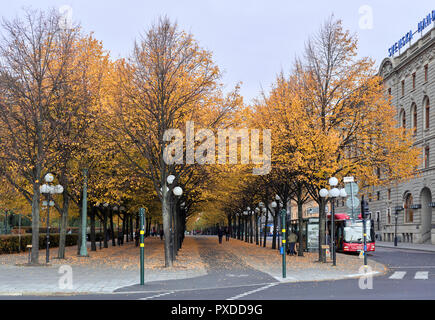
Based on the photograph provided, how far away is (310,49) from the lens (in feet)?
97.0

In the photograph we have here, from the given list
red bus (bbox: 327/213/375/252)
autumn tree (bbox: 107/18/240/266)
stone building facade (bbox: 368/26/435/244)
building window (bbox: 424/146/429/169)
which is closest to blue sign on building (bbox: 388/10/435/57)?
stone building facade (bbox: 368/26/435/244)

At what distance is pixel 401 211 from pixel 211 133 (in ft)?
152

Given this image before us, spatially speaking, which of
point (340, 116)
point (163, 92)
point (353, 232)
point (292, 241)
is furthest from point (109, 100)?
point (353, 232)

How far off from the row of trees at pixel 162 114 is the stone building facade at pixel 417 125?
26.9 metres

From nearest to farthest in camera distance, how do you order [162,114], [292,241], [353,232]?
[162,114]
[292,241]
[353,232]

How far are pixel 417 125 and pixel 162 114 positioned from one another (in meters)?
43.9

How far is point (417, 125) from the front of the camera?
6131 centimetres

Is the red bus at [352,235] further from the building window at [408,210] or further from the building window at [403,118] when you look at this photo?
the building window at [403,118]

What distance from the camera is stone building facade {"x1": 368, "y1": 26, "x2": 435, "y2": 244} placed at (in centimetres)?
5747

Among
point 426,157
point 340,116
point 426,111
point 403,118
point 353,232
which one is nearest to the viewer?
point 340,116

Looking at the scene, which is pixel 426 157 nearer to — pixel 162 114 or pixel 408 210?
pixel 408 210

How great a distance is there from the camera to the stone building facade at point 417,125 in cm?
5747

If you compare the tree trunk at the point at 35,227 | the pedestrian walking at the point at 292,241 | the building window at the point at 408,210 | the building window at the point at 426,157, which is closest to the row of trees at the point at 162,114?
the tree trunk at the point at 35,227

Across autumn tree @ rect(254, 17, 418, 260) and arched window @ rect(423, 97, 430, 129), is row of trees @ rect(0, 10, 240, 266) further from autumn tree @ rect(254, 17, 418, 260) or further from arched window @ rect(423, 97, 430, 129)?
arched window @ rect(423, 97, 430, 129)
